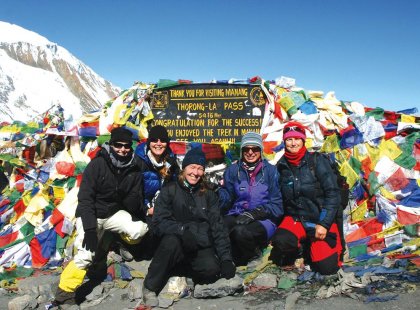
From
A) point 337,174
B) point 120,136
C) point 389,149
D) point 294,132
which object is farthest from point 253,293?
point 389,149

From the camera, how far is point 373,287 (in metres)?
4.57

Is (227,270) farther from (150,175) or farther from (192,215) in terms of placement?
(150,175)

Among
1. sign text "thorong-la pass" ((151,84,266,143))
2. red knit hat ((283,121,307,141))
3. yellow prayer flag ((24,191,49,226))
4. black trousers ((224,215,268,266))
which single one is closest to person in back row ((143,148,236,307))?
black trousers ((224,215,268,266))

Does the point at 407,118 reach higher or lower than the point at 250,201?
higher

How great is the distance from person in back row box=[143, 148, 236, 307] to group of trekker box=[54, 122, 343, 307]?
1 centimetres

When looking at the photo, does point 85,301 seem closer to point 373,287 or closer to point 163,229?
point 163,229

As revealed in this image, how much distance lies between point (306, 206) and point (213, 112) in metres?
2.83

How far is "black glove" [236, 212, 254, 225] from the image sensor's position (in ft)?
17.5

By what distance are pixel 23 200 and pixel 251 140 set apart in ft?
13.4

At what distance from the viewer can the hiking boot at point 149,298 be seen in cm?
464

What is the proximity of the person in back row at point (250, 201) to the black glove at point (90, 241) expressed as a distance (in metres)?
1.66

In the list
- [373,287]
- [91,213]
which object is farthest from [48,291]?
[373,287]

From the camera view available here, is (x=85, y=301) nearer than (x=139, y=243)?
Yes

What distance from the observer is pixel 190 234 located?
16.2 ft
